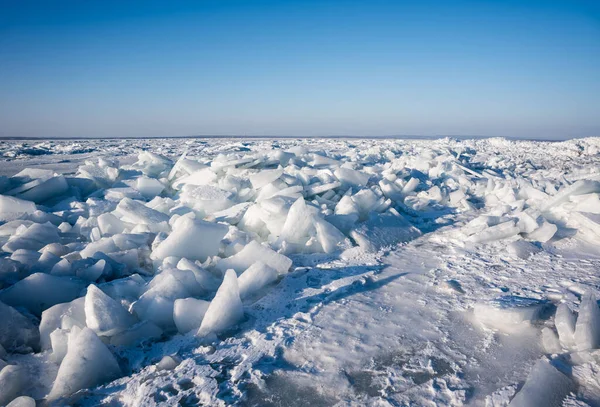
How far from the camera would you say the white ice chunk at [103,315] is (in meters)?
1.37

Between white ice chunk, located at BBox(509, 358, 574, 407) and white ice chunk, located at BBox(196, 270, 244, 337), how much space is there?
109cm

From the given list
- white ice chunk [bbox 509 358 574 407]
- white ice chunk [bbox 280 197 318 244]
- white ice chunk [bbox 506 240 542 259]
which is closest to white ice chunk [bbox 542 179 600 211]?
white ice chunk [bbox 506 240 542 259]

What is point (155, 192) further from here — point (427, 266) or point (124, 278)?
point (427, 266)

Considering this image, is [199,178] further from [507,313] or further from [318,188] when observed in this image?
[507,313]

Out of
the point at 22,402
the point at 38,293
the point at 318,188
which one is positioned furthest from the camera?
the point at 318,188

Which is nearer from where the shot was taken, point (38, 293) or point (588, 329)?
point (588, 329)

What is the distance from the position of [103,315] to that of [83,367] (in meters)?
0.24

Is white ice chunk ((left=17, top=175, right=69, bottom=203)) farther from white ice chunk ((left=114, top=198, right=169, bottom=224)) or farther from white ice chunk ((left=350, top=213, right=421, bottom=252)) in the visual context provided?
white ice chunk ((left=350, top=213, right=421, bottom=252))

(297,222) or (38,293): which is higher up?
(297,222)

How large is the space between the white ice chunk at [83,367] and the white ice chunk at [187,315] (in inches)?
11.9

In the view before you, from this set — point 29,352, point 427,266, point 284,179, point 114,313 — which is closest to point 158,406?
point 114,313

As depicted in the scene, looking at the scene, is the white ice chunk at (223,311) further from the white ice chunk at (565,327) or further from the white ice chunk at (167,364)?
the white ice chunk at (565,327)

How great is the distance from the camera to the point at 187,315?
149 centimetres

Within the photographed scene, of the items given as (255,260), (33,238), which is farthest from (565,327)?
(33,238)
